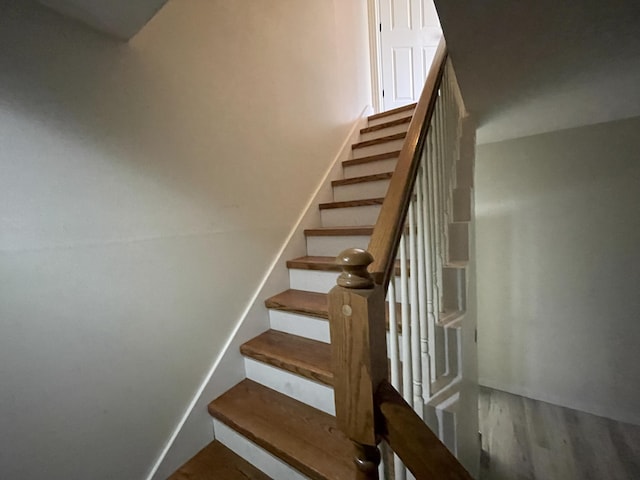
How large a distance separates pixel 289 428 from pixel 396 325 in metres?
0.67

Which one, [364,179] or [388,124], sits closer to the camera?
[364,179]

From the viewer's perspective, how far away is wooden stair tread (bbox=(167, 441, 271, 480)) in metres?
1.12

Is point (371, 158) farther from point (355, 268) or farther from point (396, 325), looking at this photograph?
Result: point (355, 268)

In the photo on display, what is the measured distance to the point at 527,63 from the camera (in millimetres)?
1270

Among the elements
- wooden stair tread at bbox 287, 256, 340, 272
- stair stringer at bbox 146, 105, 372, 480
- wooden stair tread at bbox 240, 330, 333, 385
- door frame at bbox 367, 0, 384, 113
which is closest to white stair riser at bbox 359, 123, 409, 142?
door frame at bbox 367, 0, 384, 113

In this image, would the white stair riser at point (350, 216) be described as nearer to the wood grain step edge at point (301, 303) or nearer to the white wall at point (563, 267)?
the wood grain step edge at point (301, 303)

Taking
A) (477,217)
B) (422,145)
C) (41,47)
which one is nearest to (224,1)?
(41,47)

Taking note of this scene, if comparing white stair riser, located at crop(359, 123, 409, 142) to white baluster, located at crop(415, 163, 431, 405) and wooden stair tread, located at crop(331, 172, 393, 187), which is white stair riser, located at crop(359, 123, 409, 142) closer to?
wooden stair tread, located at crop(331, 172, 393, 187)

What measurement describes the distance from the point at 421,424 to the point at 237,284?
1.15m

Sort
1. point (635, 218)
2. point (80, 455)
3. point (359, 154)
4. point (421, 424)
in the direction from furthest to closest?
point (359, 154), point (635, 218), point (80, 455), point (421, 424)

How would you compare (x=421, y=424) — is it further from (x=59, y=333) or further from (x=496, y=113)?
(x=496, y=113)

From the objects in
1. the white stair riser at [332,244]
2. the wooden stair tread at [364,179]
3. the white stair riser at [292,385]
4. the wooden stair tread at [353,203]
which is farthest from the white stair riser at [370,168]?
the white stair riser at [292,385]

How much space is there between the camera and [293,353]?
1.32m

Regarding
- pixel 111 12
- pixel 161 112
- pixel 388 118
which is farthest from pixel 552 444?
pixel 111 12
